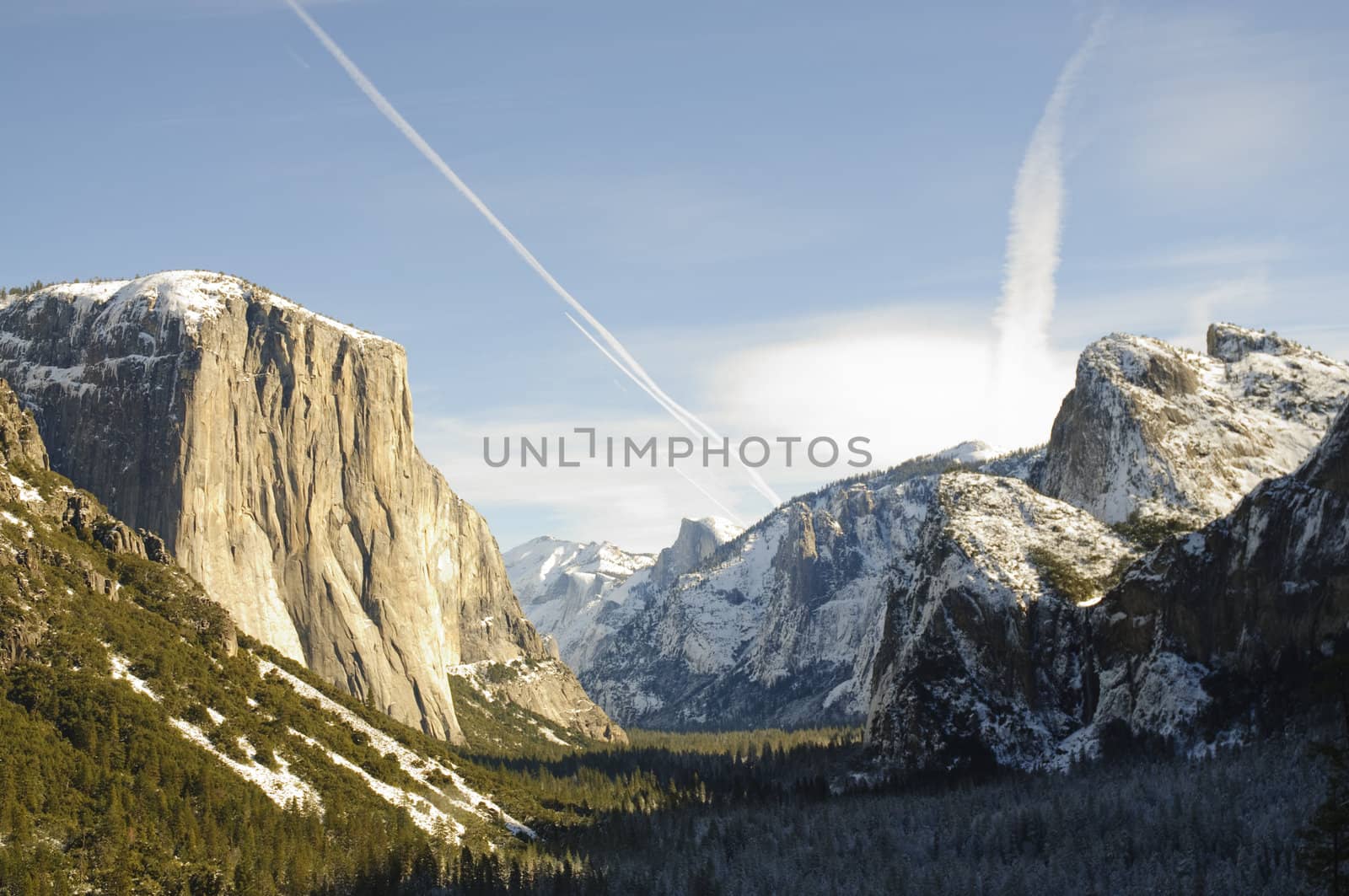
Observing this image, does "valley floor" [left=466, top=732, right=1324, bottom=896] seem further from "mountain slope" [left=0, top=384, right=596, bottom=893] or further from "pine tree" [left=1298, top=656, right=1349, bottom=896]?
"pine tree" [left=1298, top=656, right=1349, bottom=896]

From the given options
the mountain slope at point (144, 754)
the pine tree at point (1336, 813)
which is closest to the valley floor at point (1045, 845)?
the mountain slope at point (144, 754)

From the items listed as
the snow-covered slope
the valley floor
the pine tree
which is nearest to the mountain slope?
the snow-covered slope

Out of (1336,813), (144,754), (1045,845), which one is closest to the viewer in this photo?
(1336,813)

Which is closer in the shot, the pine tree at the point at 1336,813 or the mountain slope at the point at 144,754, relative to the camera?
the pine tree at the point at 1336,813

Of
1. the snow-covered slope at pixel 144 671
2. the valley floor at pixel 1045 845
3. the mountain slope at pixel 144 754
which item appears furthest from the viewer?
the snow-covered slope at pixel 144 671

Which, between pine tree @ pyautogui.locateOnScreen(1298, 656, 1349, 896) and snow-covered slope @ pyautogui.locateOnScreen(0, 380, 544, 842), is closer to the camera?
pine tree @ pyautogui.locateOnScreen(1298, 656, 1349, 896)

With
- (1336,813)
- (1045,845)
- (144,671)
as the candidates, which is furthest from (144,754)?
(1336,813)

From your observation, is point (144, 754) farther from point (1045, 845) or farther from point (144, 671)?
point (1045, 845)

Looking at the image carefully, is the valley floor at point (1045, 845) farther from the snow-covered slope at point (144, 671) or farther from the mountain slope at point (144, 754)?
the snow-covered slope at point (144, 671)

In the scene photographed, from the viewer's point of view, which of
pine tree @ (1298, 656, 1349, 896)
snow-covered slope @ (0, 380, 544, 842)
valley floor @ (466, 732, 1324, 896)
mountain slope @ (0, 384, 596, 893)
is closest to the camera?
pine tree @ (1298, 656, 1349, 896)

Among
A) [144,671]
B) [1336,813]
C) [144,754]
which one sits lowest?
[144,754]

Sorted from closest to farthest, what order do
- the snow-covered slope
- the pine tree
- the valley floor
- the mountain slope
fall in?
the pine tree
the mountain slope
the valley floor
the snow-covered slope
